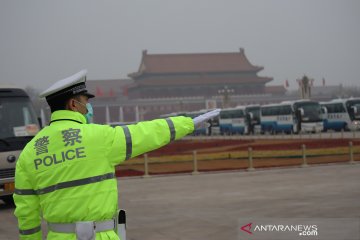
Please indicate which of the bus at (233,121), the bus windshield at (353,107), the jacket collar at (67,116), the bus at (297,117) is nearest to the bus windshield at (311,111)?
the bus at (297,117)

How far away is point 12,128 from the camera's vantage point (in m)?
10.8

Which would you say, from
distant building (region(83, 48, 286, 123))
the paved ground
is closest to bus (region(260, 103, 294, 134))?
the paved ground

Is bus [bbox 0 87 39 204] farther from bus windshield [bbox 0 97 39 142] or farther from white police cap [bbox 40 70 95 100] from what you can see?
white police cap [bbox 40 70 95 100]

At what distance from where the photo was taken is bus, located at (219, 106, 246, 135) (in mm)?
51372

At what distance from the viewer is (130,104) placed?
91500mm

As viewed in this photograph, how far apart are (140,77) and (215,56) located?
13.4 meters

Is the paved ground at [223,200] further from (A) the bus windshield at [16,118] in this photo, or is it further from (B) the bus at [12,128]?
(A) the bus windshield at [16,118]

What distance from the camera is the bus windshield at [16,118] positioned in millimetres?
10719

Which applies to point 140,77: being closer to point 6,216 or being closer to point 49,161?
point 6,216

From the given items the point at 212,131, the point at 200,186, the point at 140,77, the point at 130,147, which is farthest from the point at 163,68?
the point at 130,147

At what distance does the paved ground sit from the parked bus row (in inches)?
945

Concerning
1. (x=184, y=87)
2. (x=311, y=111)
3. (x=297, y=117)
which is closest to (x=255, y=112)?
(x=297, y=117)

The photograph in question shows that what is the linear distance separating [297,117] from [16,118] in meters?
33.0

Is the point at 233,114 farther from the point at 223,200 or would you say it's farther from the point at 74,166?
the point at 74,166
